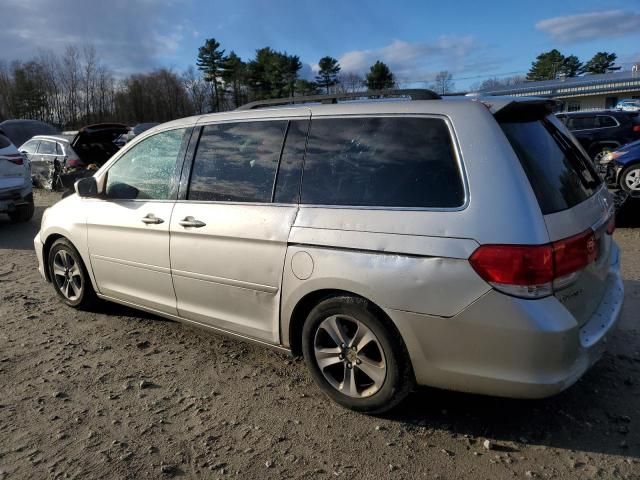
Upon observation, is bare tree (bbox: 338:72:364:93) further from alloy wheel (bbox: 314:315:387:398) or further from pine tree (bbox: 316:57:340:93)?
alloy wheel (bbox: 314:315:387:398)

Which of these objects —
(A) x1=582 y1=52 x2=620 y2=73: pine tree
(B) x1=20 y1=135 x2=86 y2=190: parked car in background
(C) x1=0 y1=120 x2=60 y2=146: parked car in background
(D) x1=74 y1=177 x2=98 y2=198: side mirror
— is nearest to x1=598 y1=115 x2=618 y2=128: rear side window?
(B) x1=20 y1=135 x2=86 y2=190: parked car in background

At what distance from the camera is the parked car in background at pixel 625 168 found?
9305 millimetres

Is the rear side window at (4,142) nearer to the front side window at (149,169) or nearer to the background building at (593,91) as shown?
the front side window at (149,169)

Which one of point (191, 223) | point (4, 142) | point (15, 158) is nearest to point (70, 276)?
point (191, 223)

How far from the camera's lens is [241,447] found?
2828mm

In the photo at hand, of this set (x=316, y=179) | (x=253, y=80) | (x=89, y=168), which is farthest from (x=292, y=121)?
(x=253, y=80)

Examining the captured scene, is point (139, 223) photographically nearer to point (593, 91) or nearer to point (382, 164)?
point (382, 164)

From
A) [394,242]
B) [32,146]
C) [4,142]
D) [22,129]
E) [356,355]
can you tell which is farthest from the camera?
[22,129]

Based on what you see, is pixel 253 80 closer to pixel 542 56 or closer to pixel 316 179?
pixel 542 56

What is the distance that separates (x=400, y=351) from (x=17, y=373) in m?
2.80

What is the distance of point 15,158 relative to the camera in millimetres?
9219

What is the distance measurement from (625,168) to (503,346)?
856 centimetres

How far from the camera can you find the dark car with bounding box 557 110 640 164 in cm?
1549

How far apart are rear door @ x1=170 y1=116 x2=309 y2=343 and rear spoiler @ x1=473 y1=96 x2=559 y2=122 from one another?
113 cm
